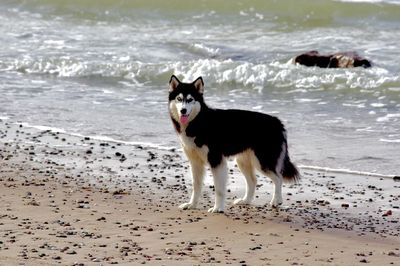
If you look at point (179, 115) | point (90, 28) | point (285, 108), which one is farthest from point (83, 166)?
point (90, 28)

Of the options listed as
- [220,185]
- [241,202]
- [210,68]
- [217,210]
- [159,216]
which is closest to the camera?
[159,216]

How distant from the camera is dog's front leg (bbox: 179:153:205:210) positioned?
9.52m

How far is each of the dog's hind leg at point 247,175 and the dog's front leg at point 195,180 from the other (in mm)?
404

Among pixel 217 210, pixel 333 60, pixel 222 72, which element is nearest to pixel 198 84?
pixel 217 210

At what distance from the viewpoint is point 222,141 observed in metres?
9.57

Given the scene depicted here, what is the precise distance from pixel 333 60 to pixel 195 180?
868 centimetres

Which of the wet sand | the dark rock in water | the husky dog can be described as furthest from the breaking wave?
the husky dog

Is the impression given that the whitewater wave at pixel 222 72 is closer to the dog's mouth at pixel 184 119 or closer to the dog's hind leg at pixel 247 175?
the dog's hind leg at pixel 247 175

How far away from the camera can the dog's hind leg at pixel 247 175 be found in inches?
385

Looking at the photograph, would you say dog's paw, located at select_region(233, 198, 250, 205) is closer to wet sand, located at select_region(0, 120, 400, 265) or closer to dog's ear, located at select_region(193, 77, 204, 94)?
wet sand, located at select_region(0, 120, 400, 265)

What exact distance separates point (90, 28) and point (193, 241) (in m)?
16.2

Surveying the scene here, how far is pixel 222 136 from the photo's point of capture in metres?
9.58

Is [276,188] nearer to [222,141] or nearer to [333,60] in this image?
[222,141]

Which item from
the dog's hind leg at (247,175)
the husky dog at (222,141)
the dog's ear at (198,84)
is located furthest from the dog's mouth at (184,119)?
the dog's hind leg at (247,175)
